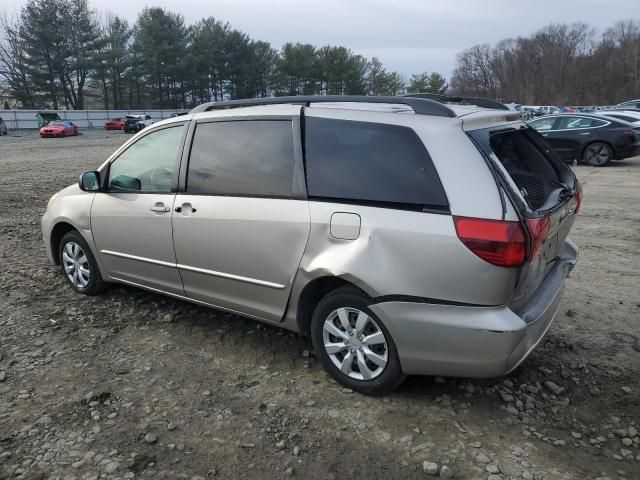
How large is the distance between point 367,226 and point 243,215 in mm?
954

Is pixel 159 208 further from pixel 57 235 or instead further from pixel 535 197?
pixel 535 197

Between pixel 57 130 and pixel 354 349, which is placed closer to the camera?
pixel 354 349

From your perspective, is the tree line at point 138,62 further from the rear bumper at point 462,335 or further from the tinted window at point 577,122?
the rear bumper at point 462,335

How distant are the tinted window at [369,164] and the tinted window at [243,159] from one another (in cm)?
20

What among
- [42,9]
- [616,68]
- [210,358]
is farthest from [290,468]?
[616,68]

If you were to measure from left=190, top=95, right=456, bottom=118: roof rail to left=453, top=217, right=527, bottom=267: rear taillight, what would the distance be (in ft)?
2.33

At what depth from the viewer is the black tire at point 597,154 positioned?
594 inches

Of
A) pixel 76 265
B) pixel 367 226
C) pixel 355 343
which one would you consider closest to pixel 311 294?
pixel 355 343

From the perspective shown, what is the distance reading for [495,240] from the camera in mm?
2777

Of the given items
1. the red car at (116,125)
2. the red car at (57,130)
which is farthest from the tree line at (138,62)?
the red car at (57,130)

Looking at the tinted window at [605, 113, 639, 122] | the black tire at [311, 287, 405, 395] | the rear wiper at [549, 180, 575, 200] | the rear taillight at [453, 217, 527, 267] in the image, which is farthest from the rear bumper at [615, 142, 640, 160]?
the black tire at [311, 287, 405, 395]

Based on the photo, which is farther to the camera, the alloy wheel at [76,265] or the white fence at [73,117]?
the white fence at [73,117]

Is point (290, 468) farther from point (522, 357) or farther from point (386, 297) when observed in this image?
point (522, 357)

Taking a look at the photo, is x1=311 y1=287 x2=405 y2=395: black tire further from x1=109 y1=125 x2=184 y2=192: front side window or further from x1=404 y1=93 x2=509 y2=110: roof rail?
x1=404 y1=93 x2=509 y2=110: roof rail
